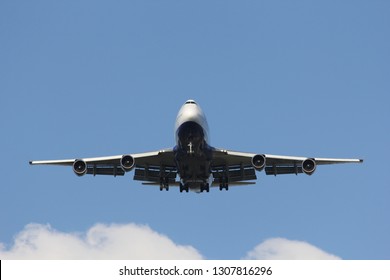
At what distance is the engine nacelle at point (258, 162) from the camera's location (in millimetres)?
42688

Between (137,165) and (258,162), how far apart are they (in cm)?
757

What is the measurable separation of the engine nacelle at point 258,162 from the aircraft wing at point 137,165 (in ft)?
15.3

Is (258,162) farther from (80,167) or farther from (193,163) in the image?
(80,167)

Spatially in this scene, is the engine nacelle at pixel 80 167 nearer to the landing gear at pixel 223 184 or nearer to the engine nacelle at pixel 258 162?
the landing gear at pixel 223 184

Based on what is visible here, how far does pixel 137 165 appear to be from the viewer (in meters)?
45.7

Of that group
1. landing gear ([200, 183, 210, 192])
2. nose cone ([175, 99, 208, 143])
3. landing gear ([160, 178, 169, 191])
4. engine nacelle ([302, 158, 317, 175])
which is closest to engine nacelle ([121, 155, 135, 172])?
nose cone ([175, 99, 208, 143])

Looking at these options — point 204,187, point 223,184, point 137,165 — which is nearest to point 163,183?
point 137,165

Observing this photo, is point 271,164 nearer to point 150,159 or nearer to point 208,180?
point 208,180

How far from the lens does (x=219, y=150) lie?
142 feet

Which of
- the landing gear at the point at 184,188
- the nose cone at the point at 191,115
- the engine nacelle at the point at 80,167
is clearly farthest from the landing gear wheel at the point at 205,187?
the engine nacelle at the point at 80,167

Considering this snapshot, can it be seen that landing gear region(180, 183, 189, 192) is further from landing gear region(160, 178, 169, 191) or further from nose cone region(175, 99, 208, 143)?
nose cone region(175, 99, 208, 143)
